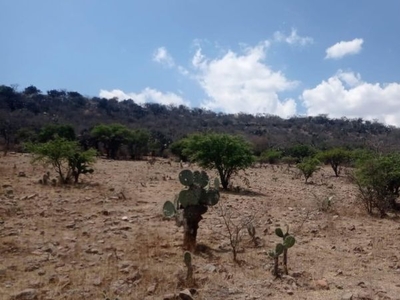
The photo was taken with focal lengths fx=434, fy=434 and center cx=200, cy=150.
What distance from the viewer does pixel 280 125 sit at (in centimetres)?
8756

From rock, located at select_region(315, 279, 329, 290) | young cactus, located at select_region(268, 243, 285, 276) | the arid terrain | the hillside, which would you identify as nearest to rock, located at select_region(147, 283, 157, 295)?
the arid terrain

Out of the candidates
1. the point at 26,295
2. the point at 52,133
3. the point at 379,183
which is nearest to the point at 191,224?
the point at 26,295

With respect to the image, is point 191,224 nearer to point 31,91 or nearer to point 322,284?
point 322,284

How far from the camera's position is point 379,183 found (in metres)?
14.0

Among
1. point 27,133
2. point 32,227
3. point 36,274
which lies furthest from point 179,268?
point 27,133

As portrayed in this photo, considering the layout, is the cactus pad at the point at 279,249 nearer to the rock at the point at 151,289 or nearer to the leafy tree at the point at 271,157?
the rock at the point at 151,289

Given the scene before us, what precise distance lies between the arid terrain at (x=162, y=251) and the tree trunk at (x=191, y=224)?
210 millimetres

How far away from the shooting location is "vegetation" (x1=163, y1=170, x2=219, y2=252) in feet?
28.2

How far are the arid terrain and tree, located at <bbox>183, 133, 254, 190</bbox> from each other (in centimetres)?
485

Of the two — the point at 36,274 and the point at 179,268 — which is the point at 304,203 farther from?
the point at 36,274

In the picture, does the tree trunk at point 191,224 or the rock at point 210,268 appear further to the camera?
the tree trunk at point 191,224

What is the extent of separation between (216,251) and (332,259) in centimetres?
221

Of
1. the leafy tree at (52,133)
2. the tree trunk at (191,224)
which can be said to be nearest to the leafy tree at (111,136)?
the leafy tree at (52,133)

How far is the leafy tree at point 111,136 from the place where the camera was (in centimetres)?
3728
